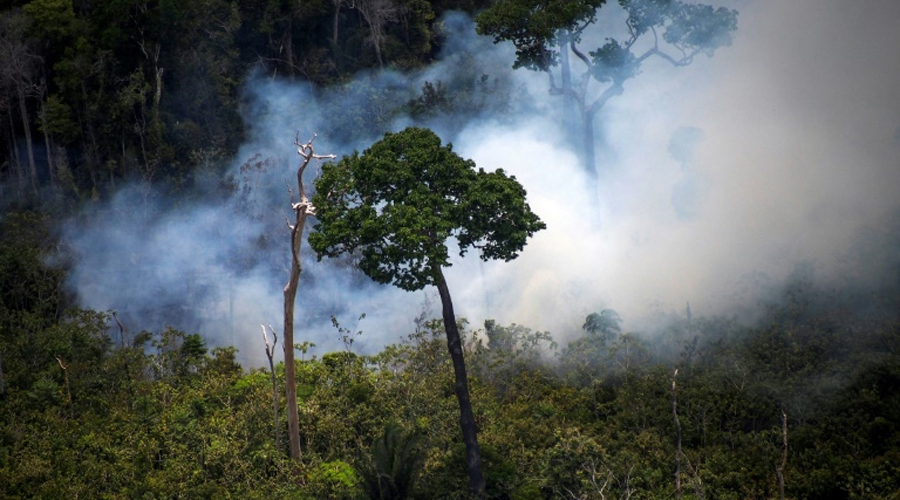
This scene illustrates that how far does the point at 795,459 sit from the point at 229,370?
14.7 m

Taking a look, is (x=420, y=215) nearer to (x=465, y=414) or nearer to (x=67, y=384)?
(x=465, y=414)

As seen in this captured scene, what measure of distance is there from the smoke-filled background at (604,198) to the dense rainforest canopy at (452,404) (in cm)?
68

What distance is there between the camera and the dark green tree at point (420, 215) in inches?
1137

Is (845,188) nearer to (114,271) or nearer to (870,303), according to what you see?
(870,303)

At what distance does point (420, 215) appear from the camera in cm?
2892

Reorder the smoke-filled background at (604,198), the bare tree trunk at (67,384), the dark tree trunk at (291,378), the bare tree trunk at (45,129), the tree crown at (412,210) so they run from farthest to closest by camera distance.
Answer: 1. the bare tree trunk at (45,129)
2. the smoke-filled background at (604,198)
3. the bare tree trunk at (67,384)
4. the dark tree trunk at (291,378)
5. the tree crown at (412,210)

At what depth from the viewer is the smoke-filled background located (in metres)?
37.4

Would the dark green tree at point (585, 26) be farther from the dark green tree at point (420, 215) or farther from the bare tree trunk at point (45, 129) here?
the bare tree trunk at point (45, 129)

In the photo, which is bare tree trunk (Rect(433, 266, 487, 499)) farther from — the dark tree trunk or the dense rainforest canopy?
the dark tree trunk

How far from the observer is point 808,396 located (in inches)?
1194

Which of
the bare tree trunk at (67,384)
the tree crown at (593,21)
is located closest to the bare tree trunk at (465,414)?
the bare tree trunk at (67,384)

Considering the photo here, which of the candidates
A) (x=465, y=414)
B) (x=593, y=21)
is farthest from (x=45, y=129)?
(x=465, y=414)

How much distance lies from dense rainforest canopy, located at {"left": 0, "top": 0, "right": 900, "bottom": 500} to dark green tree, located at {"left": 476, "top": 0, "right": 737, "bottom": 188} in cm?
436

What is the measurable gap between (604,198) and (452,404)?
A: 38.6ft
